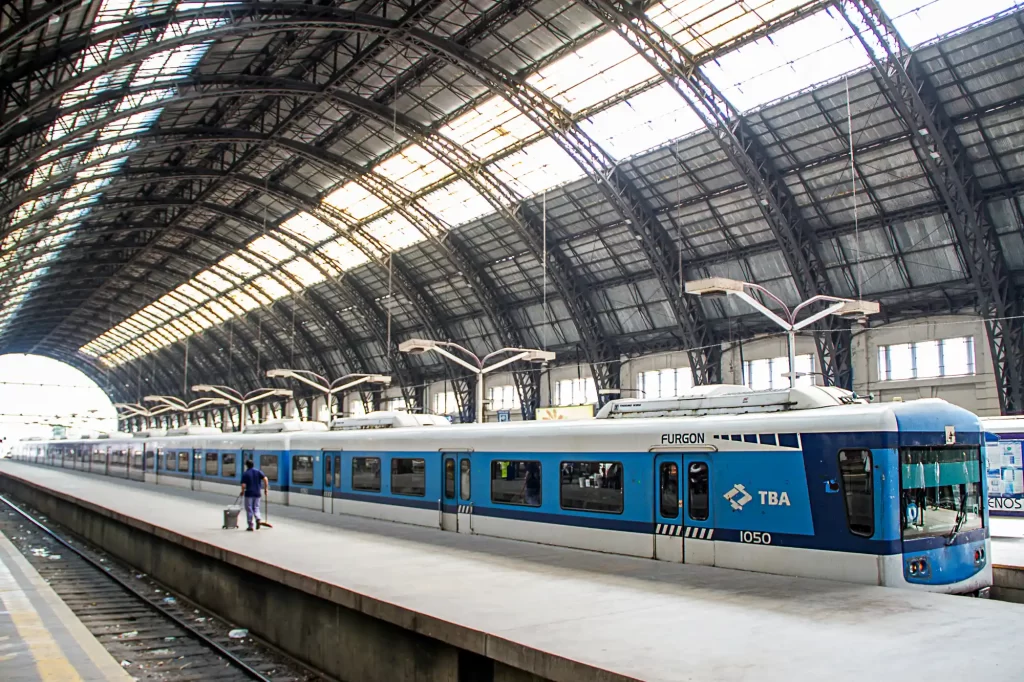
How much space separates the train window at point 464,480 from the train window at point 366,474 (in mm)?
4382

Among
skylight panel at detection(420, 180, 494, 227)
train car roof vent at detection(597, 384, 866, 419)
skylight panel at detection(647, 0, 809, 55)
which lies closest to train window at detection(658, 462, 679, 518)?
train car roof vent at detection(597, 384, 866, 419)

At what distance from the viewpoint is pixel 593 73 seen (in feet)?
117

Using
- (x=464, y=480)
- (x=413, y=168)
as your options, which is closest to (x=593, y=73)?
(x=413, y=168)

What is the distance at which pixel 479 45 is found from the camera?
119ft

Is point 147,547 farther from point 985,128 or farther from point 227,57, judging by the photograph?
point 985,128

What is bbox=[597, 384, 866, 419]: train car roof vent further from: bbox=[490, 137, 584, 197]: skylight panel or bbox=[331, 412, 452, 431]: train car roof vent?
bbox=[490, 137, 584, 197]: skylight panel

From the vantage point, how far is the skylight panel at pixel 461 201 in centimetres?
4712

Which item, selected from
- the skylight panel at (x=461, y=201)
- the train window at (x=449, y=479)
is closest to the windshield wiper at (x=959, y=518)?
the train window at (x=449, y=479)

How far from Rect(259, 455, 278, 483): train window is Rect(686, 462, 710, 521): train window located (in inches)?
768

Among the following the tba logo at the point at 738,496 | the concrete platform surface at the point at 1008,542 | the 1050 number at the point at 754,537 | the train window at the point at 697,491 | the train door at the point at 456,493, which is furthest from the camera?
the train door at the point at 456,493

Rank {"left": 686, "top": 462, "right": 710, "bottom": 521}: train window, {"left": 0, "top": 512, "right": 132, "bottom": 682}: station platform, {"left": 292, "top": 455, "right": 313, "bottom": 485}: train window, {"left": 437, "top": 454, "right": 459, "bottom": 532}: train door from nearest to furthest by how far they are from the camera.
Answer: {"left": 0, "top": 512, "right": 132, "bottom": 682}: station platform < {"left": 686, "top": 462, "right": 710, "bottom": 521}: train window < {"left": 437, "top": 454, "right": 459, "bottom": 532}: train door < {"left": 292, "top": 455, "right": 313, "bottom": 485}: train window

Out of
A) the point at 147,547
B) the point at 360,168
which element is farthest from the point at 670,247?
the point at 147,547

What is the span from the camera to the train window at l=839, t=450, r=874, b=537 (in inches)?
476

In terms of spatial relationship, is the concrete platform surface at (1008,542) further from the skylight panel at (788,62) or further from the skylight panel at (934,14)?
the skylight panel at (788,62)
